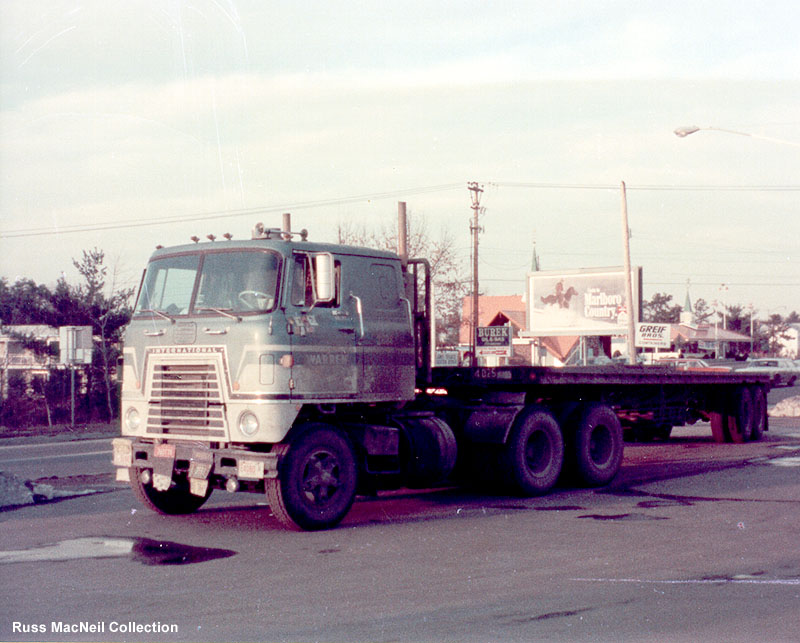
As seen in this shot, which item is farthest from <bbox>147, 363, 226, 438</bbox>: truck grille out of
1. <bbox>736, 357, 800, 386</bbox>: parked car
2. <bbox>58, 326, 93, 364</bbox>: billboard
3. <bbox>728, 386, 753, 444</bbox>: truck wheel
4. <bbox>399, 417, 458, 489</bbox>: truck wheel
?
<bbox>736, 357, 800, 386</bbox>: parked car

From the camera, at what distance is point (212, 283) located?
10.3 m

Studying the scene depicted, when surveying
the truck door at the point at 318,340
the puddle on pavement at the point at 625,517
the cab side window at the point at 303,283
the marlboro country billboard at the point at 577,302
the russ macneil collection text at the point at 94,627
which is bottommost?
the puddle on pavement at the point at 625,517

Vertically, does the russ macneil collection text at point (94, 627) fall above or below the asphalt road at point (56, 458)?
above

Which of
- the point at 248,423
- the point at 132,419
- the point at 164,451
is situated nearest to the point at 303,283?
the point at 248,423

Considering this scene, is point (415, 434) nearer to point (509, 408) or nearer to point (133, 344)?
point (509, 408)

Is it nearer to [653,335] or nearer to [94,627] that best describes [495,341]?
[653,335]

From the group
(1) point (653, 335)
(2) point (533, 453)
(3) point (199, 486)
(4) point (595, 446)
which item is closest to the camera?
(3) point (199, 486)

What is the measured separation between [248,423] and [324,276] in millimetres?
1605

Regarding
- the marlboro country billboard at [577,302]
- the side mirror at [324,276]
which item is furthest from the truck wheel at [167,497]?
the marlboro country billboard at [577,302]

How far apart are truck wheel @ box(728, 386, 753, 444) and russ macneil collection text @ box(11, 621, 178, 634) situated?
50.4ft

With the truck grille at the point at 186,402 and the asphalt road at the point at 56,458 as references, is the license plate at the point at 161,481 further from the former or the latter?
the asphalt road at the point at 56,458

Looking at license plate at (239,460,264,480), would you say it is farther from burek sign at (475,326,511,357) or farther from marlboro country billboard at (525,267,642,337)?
marlboro country billboard at (525,267,642,337)

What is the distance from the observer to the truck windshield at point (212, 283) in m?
10.0

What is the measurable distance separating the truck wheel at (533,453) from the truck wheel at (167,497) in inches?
147
